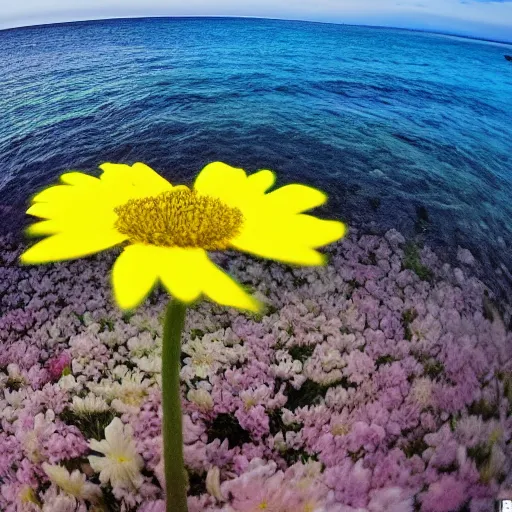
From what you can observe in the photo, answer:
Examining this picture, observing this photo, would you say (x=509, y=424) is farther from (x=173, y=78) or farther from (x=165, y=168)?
(x=173, y=78)

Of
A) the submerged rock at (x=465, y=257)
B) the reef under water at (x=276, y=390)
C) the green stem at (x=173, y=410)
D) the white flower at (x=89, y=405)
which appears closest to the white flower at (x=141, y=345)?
the reef under water at (x=276, y=390)

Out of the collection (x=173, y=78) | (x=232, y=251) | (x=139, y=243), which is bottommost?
(x=232, y=251)

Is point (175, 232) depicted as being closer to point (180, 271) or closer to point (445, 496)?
point (180, 271)

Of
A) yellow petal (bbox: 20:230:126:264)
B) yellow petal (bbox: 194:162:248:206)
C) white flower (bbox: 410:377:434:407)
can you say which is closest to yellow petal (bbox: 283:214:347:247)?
yellow petal (bbox: 194:162:248:206)

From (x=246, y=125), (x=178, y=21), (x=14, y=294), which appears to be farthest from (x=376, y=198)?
(x=178, y=21)

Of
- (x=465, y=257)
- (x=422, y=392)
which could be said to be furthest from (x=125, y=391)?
(x=465, y=257)

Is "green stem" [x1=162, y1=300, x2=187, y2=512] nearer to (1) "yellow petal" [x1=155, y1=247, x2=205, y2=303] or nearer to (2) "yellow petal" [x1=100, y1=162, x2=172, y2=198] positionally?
(1) "yellow petal" [x1=155, y1=247, x2=205, y2=303]

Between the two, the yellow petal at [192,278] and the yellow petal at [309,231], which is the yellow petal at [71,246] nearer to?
the yellow petal at [192,278]
